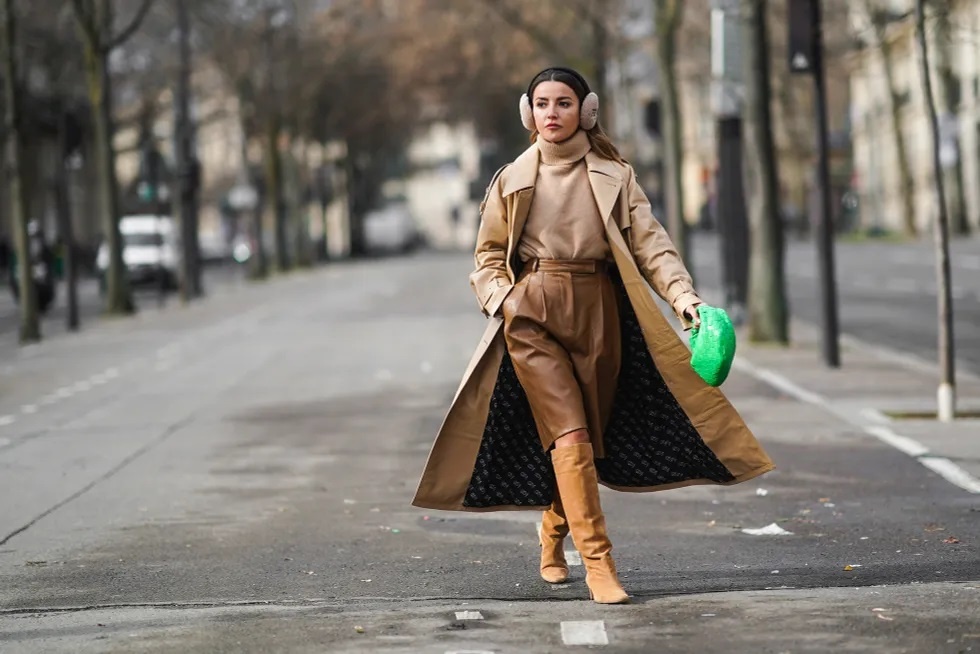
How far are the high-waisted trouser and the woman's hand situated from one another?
1.15 ft

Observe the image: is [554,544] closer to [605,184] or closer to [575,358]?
[575,358]

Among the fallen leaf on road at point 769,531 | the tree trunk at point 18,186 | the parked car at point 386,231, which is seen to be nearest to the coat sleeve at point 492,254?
the fallen leaf on road at point 769,531

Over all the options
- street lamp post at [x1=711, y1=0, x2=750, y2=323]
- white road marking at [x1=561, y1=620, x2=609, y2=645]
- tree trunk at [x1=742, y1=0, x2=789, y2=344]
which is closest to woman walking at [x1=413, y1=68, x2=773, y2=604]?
white road marking at [x1=561, y1=620, x2=609, y2=645]

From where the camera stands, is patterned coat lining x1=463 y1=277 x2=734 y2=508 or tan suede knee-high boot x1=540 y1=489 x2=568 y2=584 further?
tan suede knee-high boot x1=540 y1=489 x2=568 y2=584

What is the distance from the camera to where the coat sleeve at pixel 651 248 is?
693 centimetres

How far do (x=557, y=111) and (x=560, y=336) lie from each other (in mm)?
763

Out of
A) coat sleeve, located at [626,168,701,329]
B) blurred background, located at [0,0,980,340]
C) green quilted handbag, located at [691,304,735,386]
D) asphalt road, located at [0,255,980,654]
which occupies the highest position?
blurred background, located at [0,0,980,340]

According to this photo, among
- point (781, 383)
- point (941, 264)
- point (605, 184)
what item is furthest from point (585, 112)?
point (781, 383)

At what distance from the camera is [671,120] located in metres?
28.5

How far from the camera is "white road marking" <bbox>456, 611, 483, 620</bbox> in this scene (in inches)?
259

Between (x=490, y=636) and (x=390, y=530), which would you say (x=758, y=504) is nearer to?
(x=390, y=530)

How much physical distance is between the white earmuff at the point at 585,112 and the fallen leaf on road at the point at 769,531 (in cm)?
225

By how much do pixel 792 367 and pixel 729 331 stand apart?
37.3 feet

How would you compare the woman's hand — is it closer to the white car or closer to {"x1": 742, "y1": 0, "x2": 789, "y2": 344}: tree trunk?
{"x1": 742, "y1": 0, "x2": 789, "y2": 344}: tree trunk
